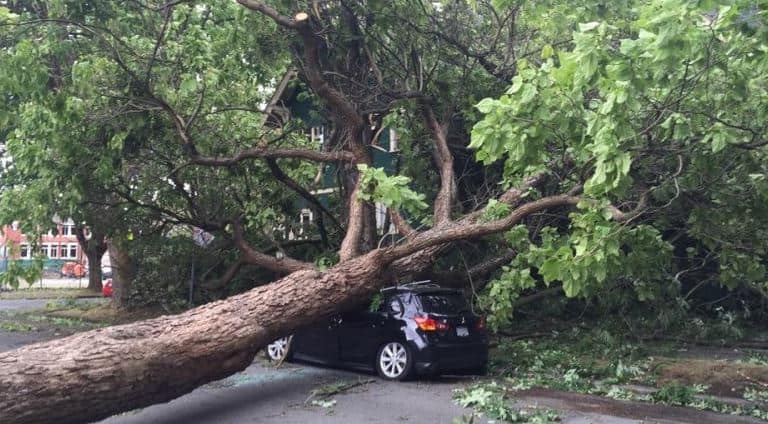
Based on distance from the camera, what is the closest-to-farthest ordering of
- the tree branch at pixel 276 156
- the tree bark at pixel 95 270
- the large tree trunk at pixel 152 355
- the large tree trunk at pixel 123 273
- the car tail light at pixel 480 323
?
the large tree trunk at pixel 152 355, the car tail light at pixel 480 323, the tree branch at pixel 276 156, the large tree trunk at pixel 123 273, the tree bark at pixel 95 270

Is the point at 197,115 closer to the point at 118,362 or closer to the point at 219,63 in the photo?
the point at 219,63

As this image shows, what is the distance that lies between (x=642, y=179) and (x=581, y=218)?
2.23m

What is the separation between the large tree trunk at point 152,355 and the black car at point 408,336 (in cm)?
86

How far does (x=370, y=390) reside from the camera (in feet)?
31.2

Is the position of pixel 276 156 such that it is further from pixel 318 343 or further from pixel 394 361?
pixel 394 361

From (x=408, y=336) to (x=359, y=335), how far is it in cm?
90

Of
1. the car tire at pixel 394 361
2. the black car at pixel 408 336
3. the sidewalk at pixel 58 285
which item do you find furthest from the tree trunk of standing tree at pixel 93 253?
the car tire at pixel 394 361

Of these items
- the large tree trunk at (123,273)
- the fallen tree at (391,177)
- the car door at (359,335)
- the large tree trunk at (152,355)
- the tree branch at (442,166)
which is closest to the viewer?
the large tree trunk at (152,355)

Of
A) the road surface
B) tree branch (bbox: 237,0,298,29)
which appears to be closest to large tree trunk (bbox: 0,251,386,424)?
the road surface

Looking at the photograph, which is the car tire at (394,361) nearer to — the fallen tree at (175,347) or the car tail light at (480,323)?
the fallen tree at (175,347)

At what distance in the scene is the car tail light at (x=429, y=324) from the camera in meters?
10.2

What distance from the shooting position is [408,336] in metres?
10.2

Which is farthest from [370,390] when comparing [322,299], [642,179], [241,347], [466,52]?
[466,52]

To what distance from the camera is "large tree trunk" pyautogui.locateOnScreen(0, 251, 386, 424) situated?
6.44 m
